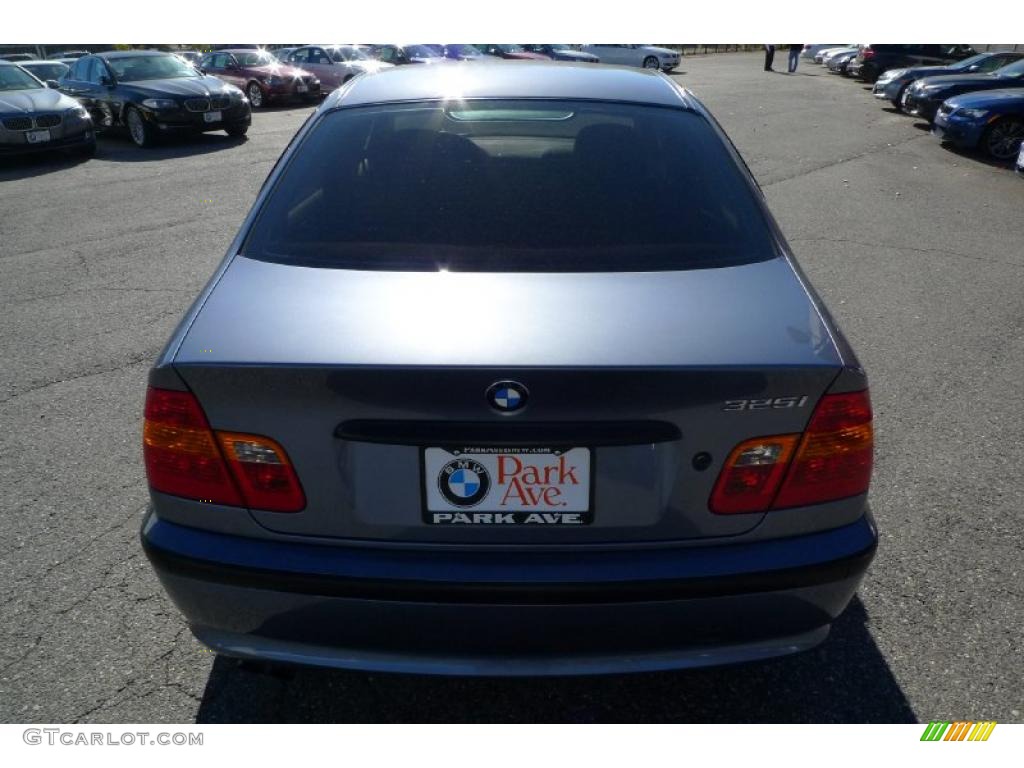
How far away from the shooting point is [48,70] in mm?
16703

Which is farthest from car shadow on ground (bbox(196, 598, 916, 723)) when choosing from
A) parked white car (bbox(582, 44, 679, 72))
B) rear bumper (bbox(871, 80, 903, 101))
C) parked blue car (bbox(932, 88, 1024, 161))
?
parked white car (bbox(582, 44, 679, 72))

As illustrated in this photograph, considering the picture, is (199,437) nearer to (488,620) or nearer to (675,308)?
(488,620)

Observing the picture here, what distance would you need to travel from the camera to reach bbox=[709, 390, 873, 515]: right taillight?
1832 mm

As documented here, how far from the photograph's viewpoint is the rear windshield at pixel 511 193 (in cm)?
224

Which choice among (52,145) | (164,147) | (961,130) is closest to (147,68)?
(164,147)

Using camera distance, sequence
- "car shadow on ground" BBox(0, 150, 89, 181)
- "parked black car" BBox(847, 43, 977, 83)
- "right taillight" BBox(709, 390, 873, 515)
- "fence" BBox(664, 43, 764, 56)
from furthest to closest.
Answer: "fence" BBox(664, 43, 764, 56) → "parked black car" BBox(847, 43, 977, 83) → "car shadow on ground" BBox(0, 150, 89, 181) → "right taillight" BBox(709, 390, 873, 515)

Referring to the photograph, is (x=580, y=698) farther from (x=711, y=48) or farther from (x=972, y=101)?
(x=711, y=48)

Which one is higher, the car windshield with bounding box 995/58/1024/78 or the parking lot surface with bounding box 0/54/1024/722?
the parking lot surface with bounding box 0/54/1024/722

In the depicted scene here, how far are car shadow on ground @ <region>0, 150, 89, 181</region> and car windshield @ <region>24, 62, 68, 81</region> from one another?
15.2 feet

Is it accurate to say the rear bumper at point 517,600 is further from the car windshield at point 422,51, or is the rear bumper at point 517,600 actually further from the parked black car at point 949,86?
the car windshield at point 422,51

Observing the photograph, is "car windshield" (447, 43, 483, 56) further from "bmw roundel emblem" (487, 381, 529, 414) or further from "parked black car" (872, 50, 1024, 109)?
"bmw roundel emblem" (487, 381, 529, 414)
